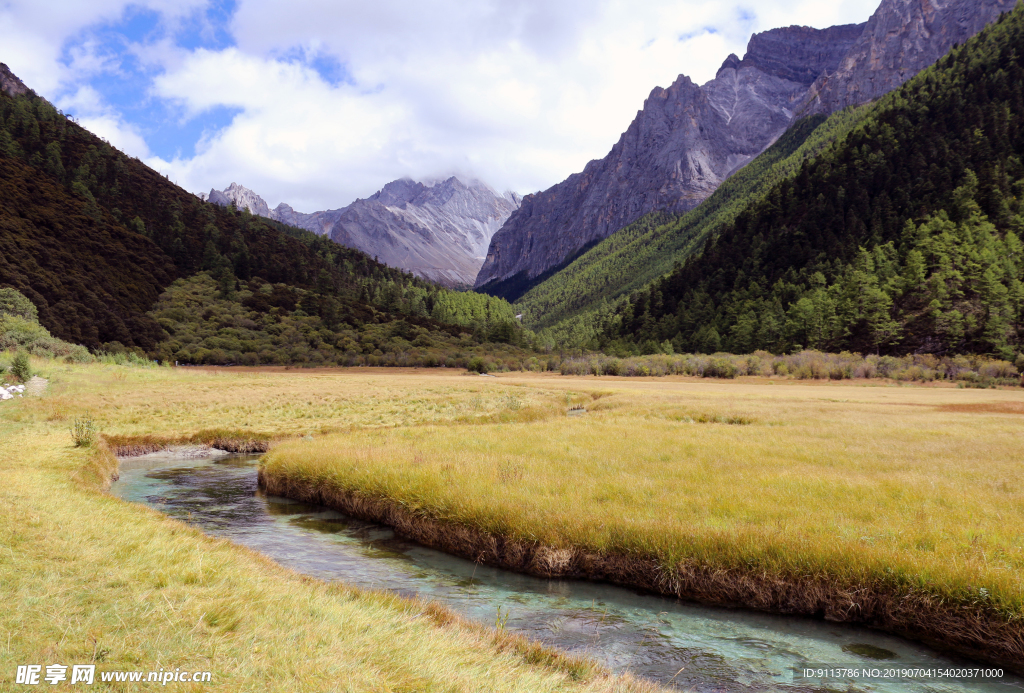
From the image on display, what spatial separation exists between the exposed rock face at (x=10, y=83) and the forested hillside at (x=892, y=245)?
168174 millimetres

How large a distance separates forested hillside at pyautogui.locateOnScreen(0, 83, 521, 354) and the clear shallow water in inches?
2600

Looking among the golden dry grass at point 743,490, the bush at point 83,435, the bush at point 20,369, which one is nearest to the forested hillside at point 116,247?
the bush at point 20,369

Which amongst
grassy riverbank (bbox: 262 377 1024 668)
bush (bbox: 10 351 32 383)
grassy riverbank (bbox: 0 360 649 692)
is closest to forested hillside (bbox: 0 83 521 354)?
bush (bbox: 10 351 32 383)

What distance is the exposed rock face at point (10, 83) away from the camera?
127188mm

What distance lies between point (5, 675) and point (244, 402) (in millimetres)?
37437

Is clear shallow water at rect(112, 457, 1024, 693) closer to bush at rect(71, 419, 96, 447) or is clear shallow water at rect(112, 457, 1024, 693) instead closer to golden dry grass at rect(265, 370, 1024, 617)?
golden dry grass at rect(265, 370, 1024, 617)

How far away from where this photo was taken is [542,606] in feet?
32.9

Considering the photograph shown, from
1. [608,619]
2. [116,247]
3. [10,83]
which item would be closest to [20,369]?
[608,619]

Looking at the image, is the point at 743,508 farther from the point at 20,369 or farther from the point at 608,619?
the point at 20,369

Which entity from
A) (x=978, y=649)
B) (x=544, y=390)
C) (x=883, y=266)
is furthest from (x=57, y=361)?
(x=883, y=266)

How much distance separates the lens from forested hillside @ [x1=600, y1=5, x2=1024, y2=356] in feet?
280

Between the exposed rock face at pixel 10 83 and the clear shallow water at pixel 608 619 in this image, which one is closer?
the clear shallow water at pixel 608 619

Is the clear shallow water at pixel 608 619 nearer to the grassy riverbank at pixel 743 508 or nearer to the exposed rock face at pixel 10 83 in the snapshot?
the grassy riverbank at pixel 743 508

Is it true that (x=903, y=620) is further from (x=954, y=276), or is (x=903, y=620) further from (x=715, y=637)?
(x=954, y=276)
